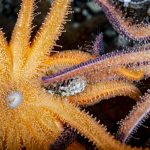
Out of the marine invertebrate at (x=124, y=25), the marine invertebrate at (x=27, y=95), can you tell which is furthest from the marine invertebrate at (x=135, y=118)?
the marine invertebrate at (x=124, y=25)

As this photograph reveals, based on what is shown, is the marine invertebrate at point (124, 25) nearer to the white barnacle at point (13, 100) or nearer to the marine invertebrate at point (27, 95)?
the marine invertebrate at point (27, 95)

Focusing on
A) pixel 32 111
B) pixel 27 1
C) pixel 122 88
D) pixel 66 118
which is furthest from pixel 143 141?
pixel 27 1

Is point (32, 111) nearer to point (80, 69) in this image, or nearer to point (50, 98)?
point (50, 98)

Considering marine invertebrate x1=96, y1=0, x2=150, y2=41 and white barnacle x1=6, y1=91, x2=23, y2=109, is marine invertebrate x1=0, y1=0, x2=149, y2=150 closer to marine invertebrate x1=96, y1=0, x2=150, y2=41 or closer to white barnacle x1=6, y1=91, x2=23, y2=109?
white barnacle x1=6, y1=91, x2=23, y2=109

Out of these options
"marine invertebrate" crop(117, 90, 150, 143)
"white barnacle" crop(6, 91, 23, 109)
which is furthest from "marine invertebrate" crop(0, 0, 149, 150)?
"marine invertebrate" crop(117, 90, 150, 143)

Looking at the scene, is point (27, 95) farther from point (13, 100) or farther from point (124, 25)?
point (124, 25)

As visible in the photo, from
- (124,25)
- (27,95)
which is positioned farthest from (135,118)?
(27,95)

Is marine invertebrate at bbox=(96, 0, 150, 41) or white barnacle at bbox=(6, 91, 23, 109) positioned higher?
marine invertebrate at bbox=(96, 0, 150, 41)
